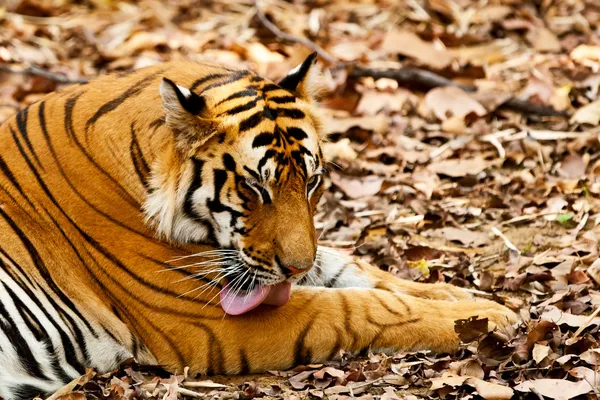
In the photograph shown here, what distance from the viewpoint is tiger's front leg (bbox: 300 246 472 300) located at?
412 centimetres

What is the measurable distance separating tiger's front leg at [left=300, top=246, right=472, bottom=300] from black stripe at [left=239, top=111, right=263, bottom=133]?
3.07ft

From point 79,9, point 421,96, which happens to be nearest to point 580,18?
point 421,96

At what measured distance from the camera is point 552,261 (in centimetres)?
430

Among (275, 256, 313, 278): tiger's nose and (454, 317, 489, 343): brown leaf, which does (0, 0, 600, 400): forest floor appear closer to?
(454, 317, 489, 343): brown leaf

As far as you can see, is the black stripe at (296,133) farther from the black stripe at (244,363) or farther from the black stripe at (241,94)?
the black stripe at (244,363)

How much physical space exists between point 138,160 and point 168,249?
15.1 inches

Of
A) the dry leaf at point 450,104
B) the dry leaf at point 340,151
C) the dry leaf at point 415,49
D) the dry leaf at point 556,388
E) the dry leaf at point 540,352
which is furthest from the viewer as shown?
the dry leaf at point 415,49

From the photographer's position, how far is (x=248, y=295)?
3650 mm

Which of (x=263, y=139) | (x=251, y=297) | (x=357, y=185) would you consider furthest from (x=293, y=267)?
(x=357, y=185)

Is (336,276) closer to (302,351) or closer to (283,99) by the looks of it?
(302,351)

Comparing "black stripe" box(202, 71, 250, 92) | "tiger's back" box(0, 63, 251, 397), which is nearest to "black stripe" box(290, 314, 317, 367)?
"tiger's back" box(0, 63, 251, 397)

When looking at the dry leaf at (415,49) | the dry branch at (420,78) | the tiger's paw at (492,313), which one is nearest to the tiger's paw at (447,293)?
the tiger's paw at (492,313)

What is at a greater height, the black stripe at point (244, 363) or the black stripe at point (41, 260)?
the black stripe at point (41, 260)

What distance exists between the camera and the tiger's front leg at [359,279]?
4.12 meters
